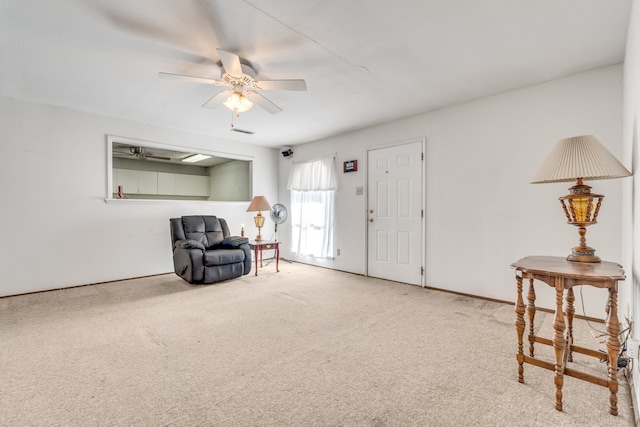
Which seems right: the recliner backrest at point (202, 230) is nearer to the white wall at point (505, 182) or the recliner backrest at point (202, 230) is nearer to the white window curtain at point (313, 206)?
the white window curtain at point (313, 206)

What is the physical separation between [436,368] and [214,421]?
132 cm

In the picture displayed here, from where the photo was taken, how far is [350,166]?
4805 mm

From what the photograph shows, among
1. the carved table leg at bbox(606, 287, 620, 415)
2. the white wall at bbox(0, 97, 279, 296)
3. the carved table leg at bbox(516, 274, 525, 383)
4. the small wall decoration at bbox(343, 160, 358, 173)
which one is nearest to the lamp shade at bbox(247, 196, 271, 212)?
the white wall at bbox(0, 97, 279, 296)

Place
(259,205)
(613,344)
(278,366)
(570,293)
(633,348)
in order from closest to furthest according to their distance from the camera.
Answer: (613,344)
(633,348)
(570,293)
(278,366)
(259,205)

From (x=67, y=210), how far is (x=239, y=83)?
9.79ft

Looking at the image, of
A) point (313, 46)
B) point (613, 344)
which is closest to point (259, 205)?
point (313, 46)

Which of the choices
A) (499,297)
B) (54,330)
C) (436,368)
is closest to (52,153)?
(54,330)

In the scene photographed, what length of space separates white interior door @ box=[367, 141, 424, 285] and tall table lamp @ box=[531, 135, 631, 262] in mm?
2124

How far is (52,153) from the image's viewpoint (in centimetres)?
374

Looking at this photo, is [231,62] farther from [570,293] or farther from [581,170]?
[570,293]

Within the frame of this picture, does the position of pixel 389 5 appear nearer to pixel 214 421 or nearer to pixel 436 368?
pixel 436 368

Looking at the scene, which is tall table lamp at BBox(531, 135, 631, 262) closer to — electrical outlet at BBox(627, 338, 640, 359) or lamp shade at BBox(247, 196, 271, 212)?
electrical outlet at BBox(627, 338, 640, 359)

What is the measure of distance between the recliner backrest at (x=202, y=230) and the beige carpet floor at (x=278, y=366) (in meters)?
1.32

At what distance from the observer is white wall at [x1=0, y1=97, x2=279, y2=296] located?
3.50m
